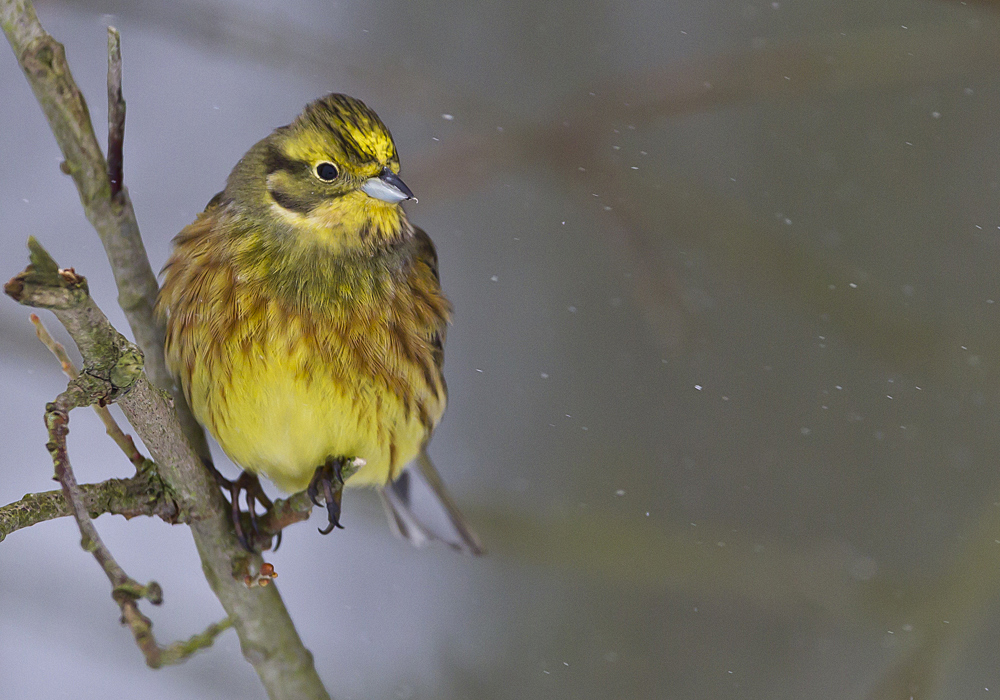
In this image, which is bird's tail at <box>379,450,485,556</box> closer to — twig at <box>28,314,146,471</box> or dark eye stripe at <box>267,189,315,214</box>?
dark eye stripe at <box>267,189,315,214</box>

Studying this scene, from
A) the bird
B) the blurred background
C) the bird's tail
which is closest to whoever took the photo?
the bird

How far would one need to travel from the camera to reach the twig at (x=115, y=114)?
2.05m

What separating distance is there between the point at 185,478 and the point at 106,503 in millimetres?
189

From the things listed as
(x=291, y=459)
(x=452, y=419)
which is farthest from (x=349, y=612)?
(x=291, y=459)

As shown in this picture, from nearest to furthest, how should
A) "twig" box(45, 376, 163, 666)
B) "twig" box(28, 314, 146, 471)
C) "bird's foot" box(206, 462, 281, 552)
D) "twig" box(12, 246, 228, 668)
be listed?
1. "twig" box(12, 246, 228, 668)
2. "twig" box(45, 376, 163, 666)
3. "twig" box(28, 314, 146, 471)
4. "bird's foot" box(206, 462, 281, 552)

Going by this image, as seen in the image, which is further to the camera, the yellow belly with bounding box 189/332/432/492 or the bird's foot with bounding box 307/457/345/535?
the bird's foot with bounding box 307/457/345/535

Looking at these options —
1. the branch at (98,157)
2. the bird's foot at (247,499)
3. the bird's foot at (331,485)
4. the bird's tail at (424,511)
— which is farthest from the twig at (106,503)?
the bird's tail at (424,511)

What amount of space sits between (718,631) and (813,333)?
172cm

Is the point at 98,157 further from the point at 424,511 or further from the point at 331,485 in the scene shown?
the point at 424,511

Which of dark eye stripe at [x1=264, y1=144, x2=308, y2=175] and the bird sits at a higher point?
dark eye stripe at [x1=264, y1=144, x2=308, y2=175]

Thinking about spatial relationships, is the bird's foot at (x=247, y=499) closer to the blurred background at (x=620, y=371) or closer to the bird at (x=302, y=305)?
the bird at (x=302, y=305)

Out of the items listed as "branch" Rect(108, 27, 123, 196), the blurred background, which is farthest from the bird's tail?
"branch" Rect(108, 27, 123, 196)

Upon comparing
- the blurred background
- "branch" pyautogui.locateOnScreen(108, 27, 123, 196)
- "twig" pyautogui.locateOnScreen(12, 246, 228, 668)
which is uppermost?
"branch" pyautogui.locateOnScreen(108, 27, 123, 196)

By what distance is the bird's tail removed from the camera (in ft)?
11.6
